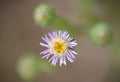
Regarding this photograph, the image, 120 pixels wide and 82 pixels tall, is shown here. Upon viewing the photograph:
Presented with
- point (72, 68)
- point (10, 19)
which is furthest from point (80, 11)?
point (10, 19)

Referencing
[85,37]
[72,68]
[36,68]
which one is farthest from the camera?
[72,68]

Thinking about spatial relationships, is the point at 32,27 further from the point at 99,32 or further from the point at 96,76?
the point at 99,32

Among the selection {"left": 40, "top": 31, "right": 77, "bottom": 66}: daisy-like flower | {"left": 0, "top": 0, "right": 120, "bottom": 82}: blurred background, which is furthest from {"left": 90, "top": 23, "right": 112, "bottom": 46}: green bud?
{"left": 0, "top": 0, "right": 120, "bottom": 82}: blurred background

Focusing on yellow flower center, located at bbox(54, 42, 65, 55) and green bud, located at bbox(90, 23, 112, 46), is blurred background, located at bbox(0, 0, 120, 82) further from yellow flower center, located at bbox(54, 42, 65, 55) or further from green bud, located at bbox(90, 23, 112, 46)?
yellow flower center, located at bbox(54, 42, 65, 55)

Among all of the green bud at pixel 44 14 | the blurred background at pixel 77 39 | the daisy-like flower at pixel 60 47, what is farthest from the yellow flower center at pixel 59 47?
the blurred background at pixel 77 39

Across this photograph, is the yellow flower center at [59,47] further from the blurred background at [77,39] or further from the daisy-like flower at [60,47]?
the blurred background at [77,39]

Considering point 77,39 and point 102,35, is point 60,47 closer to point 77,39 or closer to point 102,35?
point 102,35
